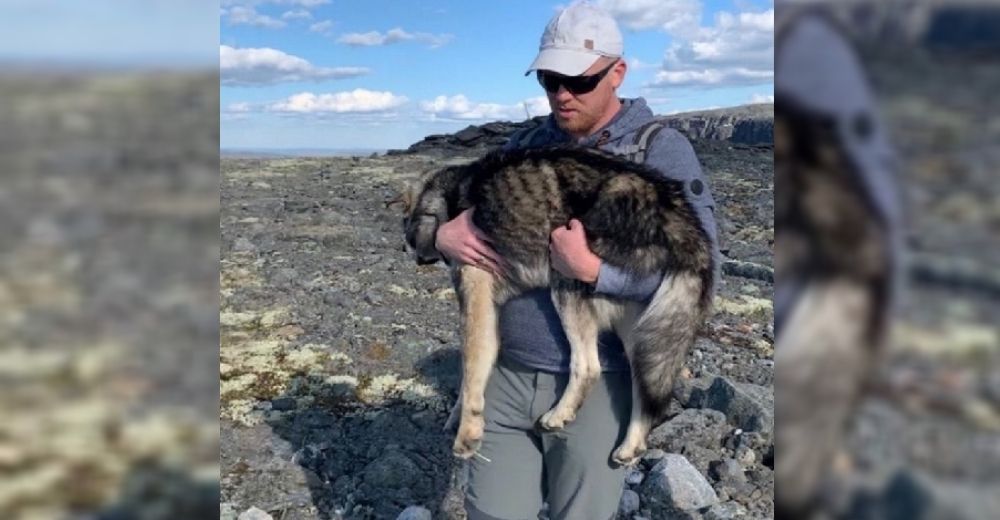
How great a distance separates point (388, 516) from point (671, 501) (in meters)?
1.46

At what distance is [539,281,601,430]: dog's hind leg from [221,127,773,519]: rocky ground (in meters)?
1.02

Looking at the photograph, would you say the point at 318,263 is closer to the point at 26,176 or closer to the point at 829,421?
the point at 26,176

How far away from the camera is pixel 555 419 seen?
2.77 metres

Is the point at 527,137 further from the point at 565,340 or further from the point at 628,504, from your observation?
the point at 628,504

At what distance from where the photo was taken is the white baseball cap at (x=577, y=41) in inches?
102

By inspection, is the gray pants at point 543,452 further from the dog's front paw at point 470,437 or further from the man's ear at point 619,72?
the man's ear at point 619,72

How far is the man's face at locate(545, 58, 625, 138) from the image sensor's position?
2.67 m

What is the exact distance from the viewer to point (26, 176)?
2.53 meters

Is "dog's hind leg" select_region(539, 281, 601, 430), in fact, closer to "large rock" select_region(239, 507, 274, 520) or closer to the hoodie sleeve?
the hoodie sleeve

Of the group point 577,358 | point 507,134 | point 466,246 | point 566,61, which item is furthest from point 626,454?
point 507,134

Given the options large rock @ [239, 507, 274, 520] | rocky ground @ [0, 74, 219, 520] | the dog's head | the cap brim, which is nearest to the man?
the cap brim

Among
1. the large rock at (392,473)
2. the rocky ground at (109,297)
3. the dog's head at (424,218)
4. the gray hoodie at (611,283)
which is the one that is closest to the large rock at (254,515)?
the large rock at (392,473)

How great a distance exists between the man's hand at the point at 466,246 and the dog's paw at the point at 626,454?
31.5 inches

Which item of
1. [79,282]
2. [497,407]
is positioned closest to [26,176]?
[79,282]
